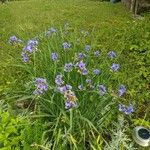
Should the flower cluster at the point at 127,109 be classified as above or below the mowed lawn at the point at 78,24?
above

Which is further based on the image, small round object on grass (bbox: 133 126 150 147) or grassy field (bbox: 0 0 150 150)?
small round object on grass (bbox: 133 126 150 147)

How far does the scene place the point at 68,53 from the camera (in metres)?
4.55

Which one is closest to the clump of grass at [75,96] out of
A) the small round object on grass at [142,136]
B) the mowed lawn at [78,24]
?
the small round object on grass at [142,136]

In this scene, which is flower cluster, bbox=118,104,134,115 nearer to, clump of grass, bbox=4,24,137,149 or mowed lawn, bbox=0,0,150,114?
clump of grass, bbox=4,24,137,149

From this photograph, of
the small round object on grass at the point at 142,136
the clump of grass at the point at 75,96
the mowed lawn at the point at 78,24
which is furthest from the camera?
the mowed lawn at the point at 78,24

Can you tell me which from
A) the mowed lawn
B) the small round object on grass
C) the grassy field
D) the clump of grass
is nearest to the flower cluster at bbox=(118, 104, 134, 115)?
the clump of grass

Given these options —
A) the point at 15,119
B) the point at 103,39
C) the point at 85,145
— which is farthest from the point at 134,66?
the point at 15,119

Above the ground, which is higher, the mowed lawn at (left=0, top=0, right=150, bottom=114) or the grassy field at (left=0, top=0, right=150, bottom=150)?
the grassy field at (left=0, top=0, right=150, bottom=150)

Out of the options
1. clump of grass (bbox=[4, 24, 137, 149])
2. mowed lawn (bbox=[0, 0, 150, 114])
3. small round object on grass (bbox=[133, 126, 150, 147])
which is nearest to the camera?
clump of grass (bbox=[4, 24, 137, 149])

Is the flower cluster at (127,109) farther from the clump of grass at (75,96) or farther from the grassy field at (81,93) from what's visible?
the grassy field at (81,93)

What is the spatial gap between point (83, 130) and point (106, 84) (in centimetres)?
66

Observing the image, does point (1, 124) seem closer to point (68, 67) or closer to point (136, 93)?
point (68, 67)

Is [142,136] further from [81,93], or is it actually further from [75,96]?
[75,96]

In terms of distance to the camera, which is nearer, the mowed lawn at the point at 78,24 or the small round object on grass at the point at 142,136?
the small round object on grass at the point at 142,136
